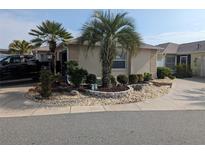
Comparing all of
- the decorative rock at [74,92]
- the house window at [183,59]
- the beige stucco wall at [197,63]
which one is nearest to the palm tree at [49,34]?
the decorative rock at [74,92]

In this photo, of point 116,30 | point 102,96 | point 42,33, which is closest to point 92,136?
point 102,96

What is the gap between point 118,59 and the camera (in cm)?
1553

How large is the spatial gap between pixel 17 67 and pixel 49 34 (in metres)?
3.17

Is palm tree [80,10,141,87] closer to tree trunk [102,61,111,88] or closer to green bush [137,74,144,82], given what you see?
tree trunk [102,61,111,88]

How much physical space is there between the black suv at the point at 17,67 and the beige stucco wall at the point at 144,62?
23.3 feet

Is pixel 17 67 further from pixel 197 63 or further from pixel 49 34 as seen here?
pixel 197 63

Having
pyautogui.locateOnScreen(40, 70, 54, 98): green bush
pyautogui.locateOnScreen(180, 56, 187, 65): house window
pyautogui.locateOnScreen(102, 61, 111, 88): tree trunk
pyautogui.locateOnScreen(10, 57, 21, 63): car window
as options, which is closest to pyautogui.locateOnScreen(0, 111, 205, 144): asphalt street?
pyautogui.locateOnScreen(40, 70, 54, 98): green bush

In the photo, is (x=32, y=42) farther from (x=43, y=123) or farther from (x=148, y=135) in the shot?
→ (x=148, y=135)

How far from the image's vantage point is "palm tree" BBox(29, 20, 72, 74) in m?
13.9

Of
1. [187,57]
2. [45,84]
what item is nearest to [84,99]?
[45,84]

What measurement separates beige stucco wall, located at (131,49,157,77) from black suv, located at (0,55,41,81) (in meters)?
7.10

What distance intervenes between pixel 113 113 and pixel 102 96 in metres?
2.91

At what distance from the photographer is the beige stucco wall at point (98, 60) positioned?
14.2 meters

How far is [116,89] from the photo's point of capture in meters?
11.0
